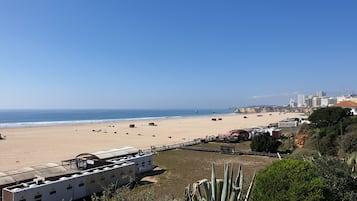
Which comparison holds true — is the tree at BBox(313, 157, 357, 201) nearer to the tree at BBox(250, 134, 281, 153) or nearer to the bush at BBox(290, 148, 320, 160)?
the bush at BBox(290, 148, 320, 160)

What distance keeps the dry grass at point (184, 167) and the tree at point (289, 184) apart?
22.4 feet

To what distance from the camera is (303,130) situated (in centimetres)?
3145

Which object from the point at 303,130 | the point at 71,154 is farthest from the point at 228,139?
the point at 71,154

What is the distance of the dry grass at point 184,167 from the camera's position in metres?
15.9

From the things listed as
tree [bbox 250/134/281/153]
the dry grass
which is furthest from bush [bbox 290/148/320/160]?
tree [bbox 250/134/281/153]

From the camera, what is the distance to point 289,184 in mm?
6363

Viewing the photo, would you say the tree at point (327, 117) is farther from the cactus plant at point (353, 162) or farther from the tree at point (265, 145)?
the cactus plant at point (353, 162)

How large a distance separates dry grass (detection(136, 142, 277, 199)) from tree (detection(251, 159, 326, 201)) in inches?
269

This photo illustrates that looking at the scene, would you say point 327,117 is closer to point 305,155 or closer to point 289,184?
point 305,155

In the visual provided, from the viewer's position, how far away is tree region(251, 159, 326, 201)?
6156 mm

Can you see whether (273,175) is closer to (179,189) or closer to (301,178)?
(301,178)

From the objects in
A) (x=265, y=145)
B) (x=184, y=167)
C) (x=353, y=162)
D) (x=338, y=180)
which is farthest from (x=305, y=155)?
(x=265, y=145)

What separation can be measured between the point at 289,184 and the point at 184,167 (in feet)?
49.8

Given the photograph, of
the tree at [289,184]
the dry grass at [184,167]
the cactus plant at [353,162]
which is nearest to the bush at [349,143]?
the dry grass at [184,167]
